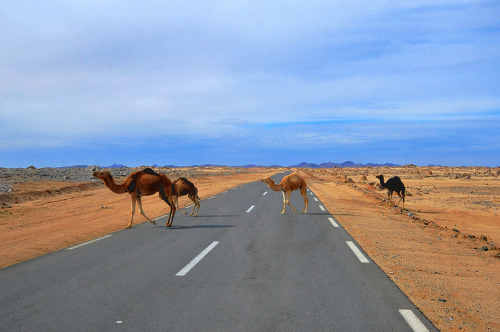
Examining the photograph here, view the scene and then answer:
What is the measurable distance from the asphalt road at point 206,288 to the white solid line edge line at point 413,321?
0.04 ft

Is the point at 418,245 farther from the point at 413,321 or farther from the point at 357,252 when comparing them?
the point at 413,321

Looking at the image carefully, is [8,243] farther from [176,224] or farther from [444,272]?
[444,272]

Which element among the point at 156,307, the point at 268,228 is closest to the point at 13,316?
the point at 156,307

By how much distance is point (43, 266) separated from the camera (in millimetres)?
7383

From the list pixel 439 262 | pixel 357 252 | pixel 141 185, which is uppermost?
pixel 141 185

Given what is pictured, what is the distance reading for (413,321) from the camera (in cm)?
468

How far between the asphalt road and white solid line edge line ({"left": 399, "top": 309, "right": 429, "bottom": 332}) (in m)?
0.01

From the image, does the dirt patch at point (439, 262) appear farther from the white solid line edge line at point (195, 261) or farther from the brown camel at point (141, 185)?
the brown camel at point (141, 185)

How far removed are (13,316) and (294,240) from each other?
6616 millimetres

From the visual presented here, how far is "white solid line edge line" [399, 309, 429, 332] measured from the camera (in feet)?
14.6

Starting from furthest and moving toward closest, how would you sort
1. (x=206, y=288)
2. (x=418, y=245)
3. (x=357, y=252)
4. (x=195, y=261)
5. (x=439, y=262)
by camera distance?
(x=418, y=245), (x=357, y=252), (x=439, y=262), (x=195, y=261), (x=206, y=288)

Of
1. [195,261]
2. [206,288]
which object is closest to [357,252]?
[195,261]

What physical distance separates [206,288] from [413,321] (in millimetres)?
2999

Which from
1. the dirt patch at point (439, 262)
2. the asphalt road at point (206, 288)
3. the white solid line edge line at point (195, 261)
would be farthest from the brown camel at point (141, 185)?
the dirt patch at point (439, 262)
